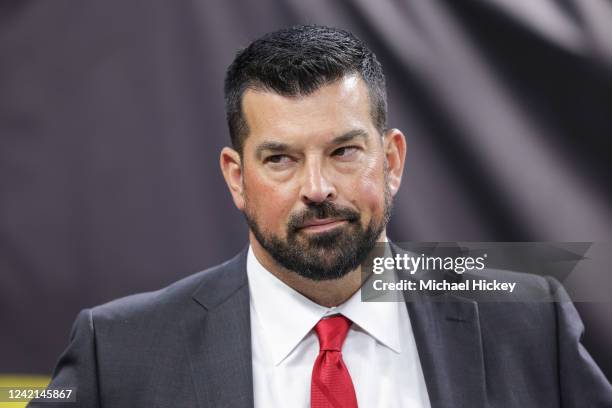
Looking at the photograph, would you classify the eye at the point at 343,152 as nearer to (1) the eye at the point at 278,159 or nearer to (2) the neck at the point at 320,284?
(1) the eye at the point at 278,159

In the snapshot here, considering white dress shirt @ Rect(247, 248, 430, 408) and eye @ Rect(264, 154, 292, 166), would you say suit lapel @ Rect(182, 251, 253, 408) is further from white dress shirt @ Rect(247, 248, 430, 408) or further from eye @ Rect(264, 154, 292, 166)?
eye @ Rect(264, 154, 292, 166)

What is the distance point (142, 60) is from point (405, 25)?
0.68 m

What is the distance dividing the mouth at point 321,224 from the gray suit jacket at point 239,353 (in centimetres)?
25

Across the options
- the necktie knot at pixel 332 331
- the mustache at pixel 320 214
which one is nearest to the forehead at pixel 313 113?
the mustache at pixel 320 214

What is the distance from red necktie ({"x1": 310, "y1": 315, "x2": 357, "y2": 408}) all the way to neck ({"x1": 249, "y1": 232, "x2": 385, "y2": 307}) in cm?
5

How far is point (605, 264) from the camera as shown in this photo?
Result: 1757 mm

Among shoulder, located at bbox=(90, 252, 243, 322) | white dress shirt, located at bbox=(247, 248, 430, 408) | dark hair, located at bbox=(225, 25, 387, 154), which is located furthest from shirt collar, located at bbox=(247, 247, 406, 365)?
dark hair, located at bbox=(225, 25, 387, 154)

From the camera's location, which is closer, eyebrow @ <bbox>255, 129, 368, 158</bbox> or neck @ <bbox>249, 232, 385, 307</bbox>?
eyebrow @ <bbox>255, 129, 368, 158</bbox>

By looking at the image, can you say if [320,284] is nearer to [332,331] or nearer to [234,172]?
[332,331]

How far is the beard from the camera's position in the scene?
145cm

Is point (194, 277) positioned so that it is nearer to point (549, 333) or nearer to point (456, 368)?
point (456, 368)

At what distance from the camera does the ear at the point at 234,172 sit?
5.30ft

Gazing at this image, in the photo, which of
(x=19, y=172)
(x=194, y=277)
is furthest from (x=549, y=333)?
(x=19, y=172)

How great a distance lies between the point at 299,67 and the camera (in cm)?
148
